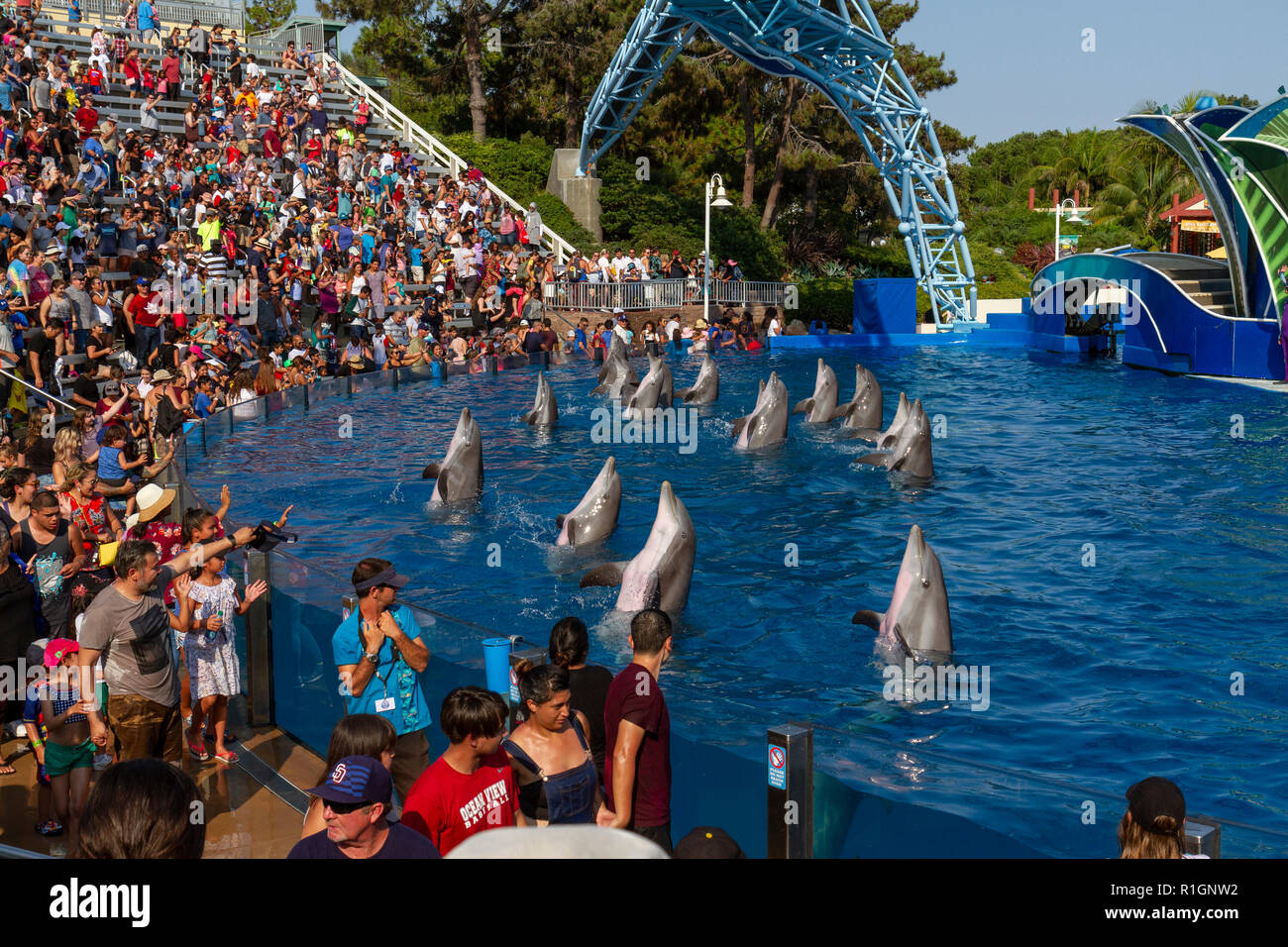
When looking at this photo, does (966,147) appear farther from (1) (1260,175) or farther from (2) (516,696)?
(2) (516,696)

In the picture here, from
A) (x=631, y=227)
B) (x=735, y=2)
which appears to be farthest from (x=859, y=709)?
(x=631, y=227)

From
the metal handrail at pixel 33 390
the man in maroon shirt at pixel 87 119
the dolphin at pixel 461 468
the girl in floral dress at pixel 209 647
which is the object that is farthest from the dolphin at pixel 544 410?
the girl in floral dress at pixel 209 647

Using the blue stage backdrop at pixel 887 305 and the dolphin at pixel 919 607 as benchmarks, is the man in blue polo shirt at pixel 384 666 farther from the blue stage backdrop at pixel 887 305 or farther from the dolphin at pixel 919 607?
the blue stage backdrop at pixel 887 305

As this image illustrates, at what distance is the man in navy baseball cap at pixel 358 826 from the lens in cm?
418

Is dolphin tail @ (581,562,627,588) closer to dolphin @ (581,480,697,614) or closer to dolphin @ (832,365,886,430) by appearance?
dolphin @ (581,480,697,614)

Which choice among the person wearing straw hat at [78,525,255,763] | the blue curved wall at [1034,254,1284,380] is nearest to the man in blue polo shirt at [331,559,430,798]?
the person wearing straw hat at [78,525,255,763]

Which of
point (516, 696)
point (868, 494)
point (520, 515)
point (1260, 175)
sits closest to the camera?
point (516, 696)

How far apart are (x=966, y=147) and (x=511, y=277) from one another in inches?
975

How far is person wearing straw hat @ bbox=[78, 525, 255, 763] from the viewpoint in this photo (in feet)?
21.9

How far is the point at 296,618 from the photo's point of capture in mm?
8070

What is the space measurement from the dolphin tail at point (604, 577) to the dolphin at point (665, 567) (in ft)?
0.48

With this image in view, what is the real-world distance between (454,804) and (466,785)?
0.09 meters

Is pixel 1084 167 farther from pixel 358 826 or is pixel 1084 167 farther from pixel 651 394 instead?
pixel 358 826

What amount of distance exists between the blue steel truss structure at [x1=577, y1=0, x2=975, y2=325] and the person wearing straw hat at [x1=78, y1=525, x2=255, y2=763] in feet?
97.3
